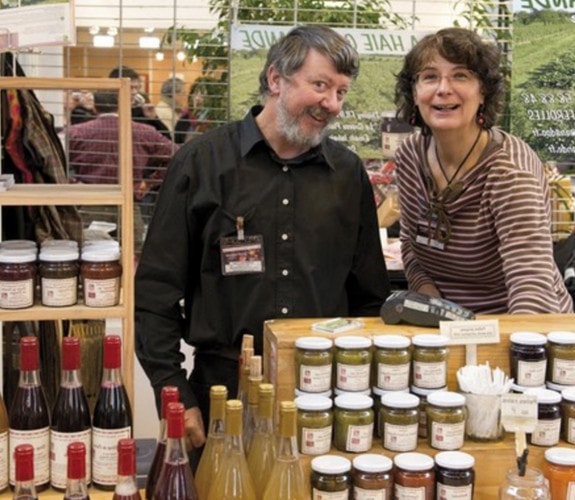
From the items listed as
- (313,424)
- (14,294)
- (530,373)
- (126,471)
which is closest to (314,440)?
(313,424)

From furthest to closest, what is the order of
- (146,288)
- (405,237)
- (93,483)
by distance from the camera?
(405,237) < (146,288) < (93,483)

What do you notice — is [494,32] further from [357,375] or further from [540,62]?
[357,375]

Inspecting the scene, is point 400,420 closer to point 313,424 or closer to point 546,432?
A: point 313,424

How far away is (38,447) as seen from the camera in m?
1.82

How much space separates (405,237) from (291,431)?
1.17 m

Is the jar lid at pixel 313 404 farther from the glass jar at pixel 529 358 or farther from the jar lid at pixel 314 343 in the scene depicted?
the glass jar at pixel 529 358

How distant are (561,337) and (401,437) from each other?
1.33 feet

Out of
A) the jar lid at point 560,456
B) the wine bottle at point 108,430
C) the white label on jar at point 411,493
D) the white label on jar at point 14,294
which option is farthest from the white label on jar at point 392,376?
the white label on jar at point 14,294

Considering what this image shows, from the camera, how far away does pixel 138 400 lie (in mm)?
4227

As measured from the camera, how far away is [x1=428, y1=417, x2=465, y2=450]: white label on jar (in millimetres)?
1742

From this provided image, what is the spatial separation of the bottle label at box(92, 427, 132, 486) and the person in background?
986 millimetres

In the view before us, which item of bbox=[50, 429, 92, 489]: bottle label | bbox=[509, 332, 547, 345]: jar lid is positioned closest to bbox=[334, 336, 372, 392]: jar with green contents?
bbox=[509, 332, 547, 345]: jar lid

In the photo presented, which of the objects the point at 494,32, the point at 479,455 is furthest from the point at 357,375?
the point at 494,32

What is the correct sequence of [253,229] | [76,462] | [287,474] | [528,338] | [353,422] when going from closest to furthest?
[76,462]
[287,474]
[353,422]
[528,338]
[253,229]
